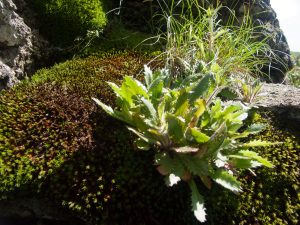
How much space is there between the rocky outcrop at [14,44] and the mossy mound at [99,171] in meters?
0.26

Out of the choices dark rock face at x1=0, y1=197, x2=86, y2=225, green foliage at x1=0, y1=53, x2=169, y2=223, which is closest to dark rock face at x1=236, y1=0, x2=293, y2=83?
green foliage at x1=0, y1=53, x2=169, y2=223

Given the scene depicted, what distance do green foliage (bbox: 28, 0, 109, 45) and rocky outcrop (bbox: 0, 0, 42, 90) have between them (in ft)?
0.54

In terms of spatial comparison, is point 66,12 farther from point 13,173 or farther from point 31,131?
point 13,173

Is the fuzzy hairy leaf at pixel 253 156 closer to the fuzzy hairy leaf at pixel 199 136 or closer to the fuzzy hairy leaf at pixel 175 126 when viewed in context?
the fuzzy hairy leaf at pixel 199 136

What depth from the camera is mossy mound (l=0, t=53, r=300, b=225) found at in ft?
7.01

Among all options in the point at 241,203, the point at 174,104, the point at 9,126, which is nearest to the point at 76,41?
the point at 9,126

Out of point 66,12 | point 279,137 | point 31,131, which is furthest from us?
point 66,12

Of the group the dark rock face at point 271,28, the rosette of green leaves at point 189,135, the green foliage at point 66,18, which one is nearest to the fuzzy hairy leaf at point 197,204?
the rosette of green leaves at point 189,135

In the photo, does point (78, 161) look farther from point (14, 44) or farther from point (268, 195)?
point (14, 44)

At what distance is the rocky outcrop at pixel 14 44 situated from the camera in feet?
9.73

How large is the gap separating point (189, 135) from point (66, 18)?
2.07 meters

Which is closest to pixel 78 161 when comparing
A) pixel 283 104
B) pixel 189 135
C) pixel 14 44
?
pixel 189 135

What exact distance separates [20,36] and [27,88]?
0.62 m

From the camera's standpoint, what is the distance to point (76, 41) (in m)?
3.55
